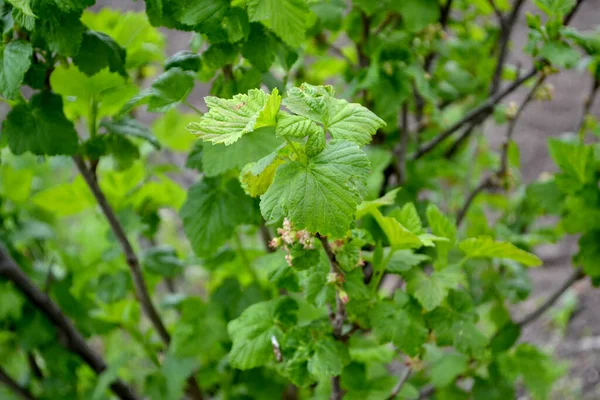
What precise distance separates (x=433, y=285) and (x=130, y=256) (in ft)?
2.08

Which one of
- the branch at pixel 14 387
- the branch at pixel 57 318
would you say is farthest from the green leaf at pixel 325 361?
the branch at pixel 14 387

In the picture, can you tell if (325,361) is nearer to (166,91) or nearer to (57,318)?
(166,91)

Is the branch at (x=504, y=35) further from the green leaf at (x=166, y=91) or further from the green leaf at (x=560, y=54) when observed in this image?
the green leaf at (x=166, y=91)

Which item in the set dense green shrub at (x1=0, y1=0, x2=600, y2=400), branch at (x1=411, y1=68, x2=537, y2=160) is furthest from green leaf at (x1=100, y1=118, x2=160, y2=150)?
branch at (x1=411, y1=68, x2=537, y2=160)

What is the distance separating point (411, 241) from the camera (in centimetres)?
83

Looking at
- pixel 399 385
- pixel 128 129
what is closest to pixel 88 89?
pixel 128 129

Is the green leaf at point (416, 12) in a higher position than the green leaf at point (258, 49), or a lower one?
lower

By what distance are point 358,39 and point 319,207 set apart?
810 millimetres

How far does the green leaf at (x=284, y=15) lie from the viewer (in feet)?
2.61

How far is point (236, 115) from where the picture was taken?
653 mm

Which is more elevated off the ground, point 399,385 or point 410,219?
point 410,219

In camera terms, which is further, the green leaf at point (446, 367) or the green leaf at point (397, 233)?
the green leaf at point (446, 367)

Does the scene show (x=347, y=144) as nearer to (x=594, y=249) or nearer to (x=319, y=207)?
(x=319, y=207)

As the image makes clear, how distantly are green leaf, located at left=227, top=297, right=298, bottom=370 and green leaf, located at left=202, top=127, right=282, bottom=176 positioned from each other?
23cm
